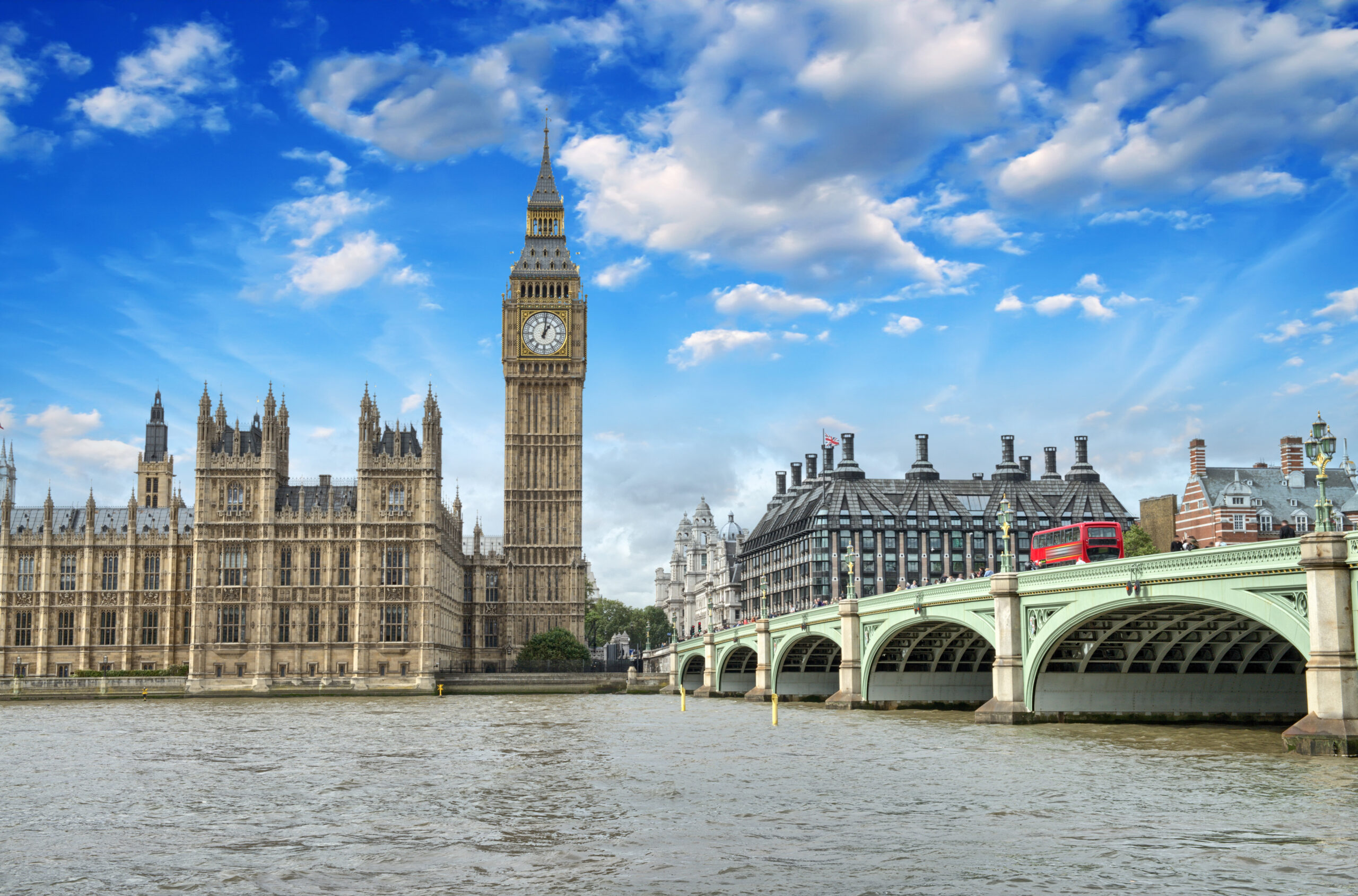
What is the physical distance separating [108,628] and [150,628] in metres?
3.53

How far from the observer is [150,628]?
114625 mm

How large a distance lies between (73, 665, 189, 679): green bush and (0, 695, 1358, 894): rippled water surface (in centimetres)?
5469

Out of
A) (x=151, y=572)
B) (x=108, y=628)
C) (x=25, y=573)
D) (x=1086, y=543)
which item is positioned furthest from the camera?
(x=151, y=572)

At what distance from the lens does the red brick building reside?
100m

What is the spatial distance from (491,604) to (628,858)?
112 m

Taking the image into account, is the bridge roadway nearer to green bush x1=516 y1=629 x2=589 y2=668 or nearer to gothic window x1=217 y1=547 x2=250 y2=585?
green bush x1=516 y1=629 x2=589 y2=668

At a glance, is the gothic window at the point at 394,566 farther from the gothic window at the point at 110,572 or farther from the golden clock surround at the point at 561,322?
the golden clock surround at the point at 561,322

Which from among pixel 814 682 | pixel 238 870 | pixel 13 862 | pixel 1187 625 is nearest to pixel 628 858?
pixel 238 870

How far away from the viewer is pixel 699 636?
11038 centimetres

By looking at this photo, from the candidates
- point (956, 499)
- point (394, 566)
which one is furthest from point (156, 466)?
point (956, 499)

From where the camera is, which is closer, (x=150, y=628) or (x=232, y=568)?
(x=232, y=568)

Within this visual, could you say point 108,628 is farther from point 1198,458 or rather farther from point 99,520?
point 1198,458

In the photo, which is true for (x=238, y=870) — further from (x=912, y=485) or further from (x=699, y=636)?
(x=912, y=485)

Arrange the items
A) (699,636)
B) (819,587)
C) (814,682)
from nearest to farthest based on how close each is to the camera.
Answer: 1. (814,682)
2. (699,636)
3. (819,587)
